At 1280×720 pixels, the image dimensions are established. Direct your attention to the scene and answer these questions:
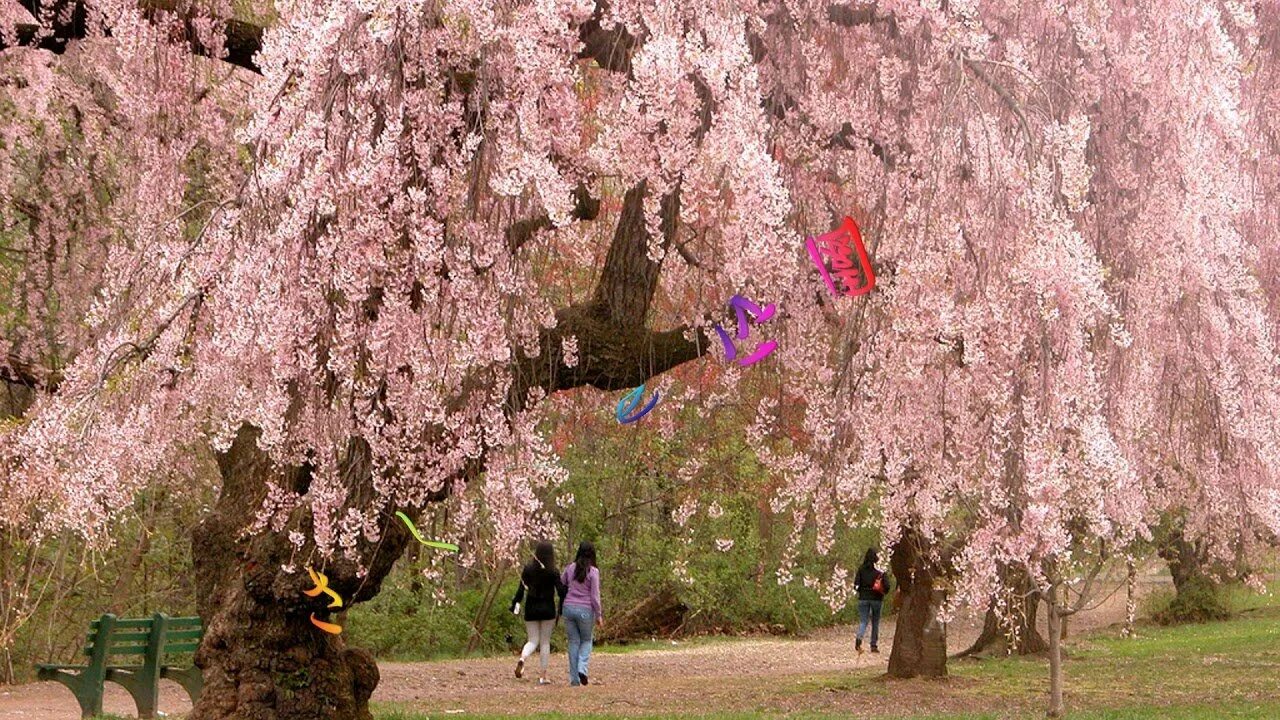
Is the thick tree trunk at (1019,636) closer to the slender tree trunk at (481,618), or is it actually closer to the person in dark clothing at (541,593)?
the slender tree trunk at (481,618)

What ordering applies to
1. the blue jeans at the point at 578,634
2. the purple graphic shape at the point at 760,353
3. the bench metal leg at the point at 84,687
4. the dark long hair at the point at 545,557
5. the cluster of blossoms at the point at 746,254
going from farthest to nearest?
1. the dark long hair at the point at 545,557
2. the blue jeans at the point at 578,634
3. the bench metal leg at the point at 84,687
4. the purple graphic shape at the point at 760,353
5. the cluster of blossoms at the point at 746,254

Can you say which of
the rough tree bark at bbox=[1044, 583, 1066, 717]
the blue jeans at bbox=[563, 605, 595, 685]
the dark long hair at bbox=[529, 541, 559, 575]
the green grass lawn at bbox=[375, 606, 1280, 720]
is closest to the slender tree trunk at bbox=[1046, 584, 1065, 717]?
the rough tree bark at bbox=[1044, 583, 1066, 717]

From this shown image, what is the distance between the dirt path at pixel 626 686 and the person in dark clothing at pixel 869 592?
1.31 feet

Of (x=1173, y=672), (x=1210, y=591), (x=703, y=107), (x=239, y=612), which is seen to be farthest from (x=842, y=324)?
(x=1210, y=591)

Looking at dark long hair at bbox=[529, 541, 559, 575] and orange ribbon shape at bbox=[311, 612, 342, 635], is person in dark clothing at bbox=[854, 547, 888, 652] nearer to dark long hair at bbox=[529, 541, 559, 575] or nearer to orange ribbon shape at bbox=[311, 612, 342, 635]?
dark long hair at bbox=[529, 541, 559, 575]

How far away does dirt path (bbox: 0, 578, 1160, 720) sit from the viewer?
35.2 ft

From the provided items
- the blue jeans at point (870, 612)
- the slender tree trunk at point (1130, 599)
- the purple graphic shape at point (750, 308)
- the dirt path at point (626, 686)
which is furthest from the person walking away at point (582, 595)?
the blue jeans at point (870, 612)

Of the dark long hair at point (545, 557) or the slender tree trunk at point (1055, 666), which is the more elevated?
the dark long hair at point (545, 557)

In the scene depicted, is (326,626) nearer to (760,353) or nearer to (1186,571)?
(760,353)

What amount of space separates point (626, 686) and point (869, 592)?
514 centimetres

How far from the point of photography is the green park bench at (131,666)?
9156 mm

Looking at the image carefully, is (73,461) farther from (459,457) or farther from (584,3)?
(584,3)

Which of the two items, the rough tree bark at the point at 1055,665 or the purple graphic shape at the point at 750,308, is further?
the rough tree bark at the point at 1055,665

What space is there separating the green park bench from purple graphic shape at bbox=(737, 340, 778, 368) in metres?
4.69
